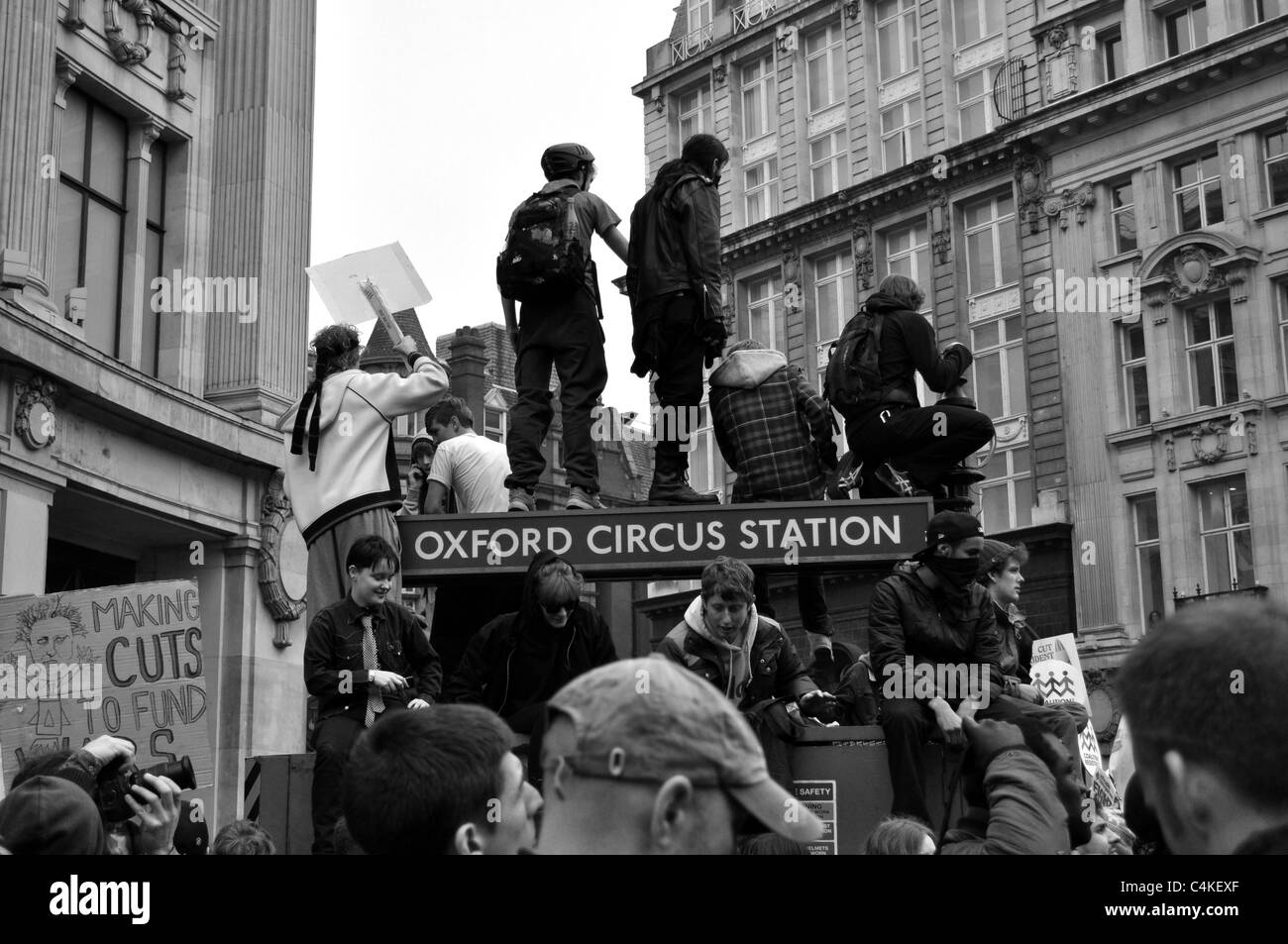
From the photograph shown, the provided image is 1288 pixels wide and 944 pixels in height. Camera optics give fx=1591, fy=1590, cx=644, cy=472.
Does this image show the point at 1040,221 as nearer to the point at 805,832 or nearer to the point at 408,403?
the point at 408,403

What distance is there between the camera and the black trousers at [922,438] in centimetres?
959

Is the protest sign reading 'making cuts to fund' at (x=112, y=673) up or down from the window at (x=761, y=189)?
down

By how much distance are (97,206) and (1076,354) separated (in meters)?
24.4

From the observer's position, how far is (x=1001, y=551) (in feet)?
27.8

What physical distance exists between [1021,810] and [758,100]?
4515 cm

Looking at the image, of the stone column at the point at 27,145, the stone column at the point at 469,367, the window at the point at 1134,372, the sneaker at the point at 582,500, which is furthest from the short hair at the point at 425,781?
the stone column at the point at 469,367

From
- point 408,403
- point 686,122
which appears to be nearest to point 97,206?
point 408,403

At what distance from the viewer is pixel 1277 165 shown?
35188 millimetres

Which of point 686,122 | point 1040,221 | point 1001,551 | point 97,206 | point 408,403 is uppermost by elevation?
point 686,122

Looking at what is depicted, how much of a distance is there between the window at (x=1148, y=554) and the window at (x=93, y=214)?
23.3 metres

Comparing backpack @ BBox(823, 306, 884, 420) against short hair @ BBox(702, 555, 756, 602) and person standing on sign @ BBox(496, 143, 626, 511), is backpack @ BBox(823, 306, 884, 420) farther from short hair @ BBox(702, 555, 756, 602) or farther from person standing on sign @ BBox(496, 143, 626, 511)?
short hair @ BBox(702, 555, 756, 602)

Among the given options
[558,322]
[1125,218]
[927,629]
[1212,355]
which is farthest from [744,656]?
[1125,218]

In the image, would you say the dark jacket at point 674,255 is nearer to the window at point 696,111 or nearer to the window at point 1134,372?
the window at point 1134,372

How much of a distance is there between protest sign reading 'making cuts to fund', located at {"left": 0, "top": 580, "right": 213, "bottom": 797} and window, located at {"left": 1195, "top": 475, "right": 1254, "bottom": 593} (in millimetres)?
27738
